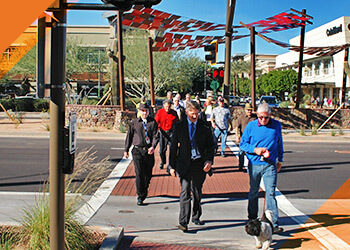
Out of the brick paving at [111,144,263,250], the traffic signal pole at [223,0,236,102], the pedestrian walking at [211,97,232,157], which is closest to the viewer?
the brick paving at [111,144,263,250]

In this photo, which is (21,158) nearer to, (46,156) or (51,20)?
(46,156)

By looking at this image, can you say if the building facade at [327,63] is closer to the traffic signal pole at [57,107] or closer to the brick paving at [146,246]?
the brick paving at [146,246]

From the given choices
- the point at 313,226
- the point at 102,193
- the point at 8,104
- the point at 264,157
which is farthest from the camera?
the point at 8,104

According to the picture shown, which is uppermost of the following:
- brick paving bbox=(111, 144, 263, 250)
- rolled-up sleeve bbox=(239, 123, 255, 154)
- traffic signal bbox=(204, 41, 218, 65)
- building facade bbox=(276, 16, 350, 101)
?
building facade bbox=(276, 16, 350, 101)

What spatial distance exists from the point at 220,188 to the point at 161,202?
1.70 meters

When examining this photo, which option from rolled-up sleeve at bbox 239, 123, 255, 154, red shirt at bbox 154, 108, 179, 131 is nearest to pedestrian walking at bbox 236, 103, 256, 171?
red shirt at bbox 154, 108, 179, 131

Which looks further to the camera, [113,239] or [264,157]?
[264,157]

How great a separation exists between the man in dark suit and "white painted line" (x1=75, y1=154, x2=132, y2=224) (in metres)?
1.31

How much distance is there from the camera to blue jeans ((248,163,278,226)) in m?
5.56

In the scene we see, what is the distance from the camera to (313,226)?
5.93 metres

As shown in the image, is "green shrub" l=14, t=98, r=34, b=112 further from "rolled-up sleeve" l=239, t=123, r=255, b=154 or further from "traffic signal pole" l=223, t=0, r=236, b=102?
"rolled-up sleeve" l=239, t=123, r=255, b=154

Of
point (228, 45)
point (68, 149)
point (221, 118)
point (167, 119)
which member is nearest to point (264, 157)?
point (68, 149)

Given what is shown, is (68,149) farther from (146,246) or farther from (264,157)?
(264,157)

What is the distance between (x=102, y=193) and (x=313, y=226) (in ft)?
13.0
